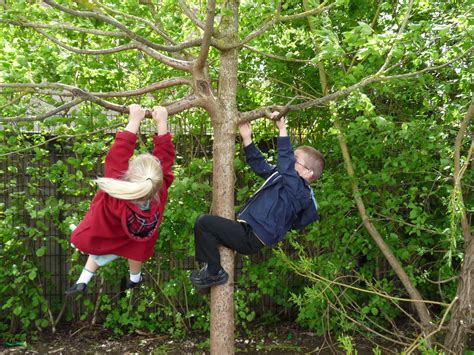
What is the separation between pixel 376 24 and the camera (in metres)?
5.80

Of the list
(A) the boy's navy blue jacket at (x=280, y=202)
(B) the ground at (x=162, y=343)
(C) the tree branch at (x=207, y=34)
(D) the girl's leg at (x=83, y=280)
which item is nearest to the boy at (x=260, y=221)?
(A) the boy's navy blue jacket at (x=280, y=202)

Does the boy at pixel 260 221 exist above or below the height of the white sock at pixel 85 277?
above

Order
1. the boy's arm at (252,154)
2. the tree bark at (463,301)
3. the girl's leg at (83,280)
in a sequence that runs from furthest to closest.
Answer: the tree bark at (463,301) → the boy's arm at (252,154) → the girl's leg at (83,280)

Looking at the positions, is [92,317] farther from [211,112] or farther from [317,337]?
[211,112]

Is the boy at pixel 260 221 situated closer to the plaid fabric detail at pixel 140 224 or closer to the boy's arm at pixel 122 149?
the plaid fabric detail at pixel 140 224

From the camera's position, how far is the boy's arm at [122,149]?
3.57 meters

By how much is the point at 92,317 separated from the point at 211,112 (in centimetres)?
404

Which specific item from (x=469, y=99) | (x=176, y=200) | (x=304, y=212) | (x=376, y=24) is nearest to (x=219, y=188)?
(x=304, y=212)

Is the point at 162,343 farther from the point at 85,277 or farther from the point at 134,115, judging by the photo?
the point at 134,115

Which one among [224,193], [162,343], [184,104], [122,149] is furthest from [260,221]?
[162,343]

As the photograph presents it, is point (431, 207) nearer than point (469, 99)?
No

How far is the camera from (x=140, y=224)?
150 inches

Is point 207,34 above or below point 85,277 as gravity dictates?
above

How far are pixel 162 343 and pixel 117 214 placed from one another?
3.39 metres
